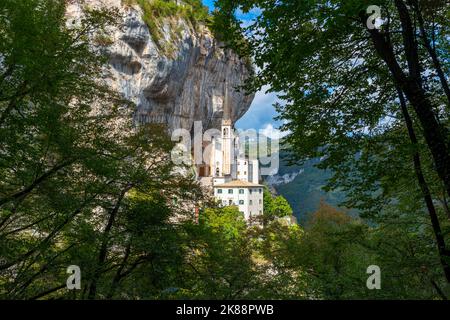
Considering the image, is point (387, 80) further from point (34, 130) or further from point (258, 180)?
point (258, 180)

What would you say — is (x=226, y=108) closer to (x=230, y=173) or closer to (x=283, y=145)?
(x=230, y=173)

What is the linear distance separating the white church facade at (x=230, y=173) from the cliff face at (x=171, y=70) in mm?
6452

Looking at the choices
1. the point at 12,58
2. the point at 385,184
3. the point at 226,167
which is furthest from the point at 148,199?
the point at 226,167

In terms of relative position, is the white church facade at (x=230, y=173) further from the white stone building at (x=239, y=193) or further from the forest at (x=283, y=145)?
the forest at (x=283, y=145)

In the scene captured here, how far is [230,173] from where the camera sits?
92812 mm

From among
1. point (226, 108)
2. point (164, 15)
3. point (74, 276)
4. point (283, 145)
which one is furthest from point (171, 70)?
point (74, 276)

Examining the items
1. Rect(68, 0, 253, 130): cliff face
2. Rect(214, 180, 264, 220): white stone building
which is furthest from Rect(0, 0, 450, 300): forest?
Rect(214, 180, 264, 220): white stone building

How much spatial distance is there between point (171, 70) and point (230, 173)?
4166 centimetres

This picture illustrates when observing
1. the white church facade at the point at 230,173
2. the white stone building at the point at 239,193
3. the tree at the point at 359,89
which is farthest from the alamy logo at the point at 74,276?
the white stone building at the point at 239,193

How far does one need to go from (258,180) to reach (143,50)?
217 ft

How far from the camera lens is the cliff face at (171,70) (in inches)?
1939

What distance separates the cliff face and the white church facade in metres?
6.45

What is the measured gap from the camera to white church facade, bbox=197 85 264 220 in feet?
261

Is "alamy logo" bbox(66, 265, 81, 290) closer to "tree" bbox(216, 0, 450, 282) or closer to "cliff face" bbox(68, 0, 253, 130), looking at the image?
"tree" bbox(216, 0, 450, 282)
